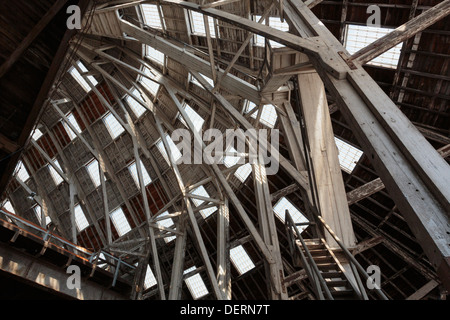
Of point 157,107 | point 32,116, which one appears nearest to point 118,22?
point 157,107

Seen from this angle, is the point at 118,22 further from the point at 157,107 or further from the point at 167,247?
the point at 167,247

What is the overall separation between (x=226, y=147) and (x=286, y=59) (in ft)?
29.4

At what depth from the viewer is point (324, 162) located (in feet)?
24.9

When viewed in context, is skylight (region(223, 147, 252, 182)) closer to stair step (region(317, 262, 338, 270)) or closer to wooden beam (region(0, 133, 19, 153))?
wooden beam (region(0, 133, 19, 153))

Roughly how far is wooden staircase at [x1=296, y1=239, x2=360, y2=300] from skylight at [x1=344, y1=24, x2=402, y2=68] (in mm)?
7379

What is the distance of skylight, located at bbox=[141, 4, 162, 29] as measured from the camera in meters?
15.6

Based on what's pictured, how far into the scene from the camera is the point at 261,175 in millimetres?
12758

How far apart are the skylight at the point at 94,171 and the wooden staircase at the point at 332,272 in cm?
1823

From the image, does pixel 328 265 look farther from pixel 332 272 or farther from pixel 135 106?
pixel 135 106

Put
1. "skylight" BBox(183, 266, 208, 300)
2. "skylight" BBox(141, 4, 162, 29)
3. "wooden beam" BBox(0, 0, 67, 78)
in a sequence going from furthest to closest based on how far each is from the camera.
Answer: "skylight" BBox(183, 266, 208, 300), "skylight" BBox(141, 4, 162, 29), "wooden beam" BBox(0, 0, 67, 78)

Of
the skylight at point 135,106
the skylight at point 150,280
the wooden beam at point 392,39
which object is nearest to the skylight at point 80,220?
the skylight at point 150,280

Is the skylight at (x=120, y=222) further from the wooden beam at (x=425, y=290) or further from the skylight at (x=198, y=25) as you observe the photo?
the wooden beam at (x=425, y=290)

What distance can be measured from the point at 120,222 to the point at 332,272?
17723 mm

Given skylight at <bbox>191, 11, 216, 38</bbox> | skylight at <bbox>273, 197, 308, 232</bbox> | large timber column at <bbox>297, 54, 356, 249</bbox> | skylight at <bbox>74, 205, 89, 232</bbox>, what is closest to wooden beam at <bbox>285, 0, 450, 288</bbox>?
large timber column at <bbox>297, 54, 356, 249</bbox>
